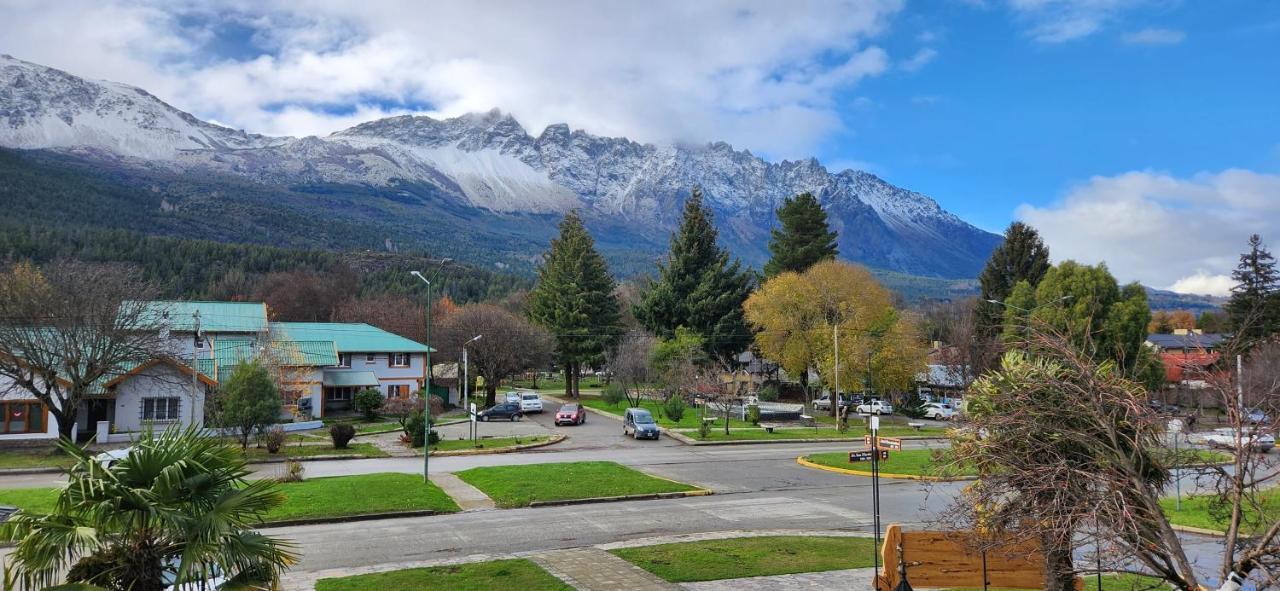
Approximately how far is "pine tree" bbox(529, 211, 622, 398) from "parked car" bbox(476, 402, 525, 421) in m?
15.5

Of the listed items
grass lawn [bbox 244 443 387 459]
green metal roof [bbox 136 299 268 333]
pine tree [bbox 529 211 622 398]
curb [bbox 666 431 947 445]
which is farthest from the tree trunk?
pine tree [bbox 529 211 622 398]

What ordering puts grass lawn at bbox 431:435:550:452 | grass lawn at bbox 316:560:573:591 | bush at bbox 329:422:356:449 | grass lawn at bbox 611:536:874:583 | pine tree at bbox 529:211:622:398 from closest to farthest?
grass lawn at bbox 316:560:573:591 → grass lawn at bbox 611:536:874:583 → bush at bbox 329:422:356:449 → grass lawn at bbox 431:435:550:452 → pine tree at bbox 529:211:622:398

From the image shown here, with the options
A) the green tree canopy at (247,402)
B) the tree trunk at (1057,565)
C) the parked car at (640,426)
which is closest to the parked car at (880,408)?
the parked car at (640,426)

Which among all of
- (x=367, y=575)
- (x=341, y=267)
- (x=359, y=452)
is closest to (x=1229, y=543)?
(x=367, y=575)

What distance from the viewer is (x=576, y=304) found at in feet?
223

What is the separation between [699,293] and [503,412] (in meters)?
21.1

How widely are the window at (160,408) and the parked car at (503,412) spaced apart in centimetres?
1673

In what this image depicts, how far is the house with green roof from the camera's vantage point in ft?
131

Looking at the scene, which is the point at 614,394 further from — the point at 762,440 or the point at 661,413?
the point at 762,440

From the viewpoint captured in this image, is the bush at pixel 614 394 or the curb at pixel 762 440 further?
the bush at pixel 614 394

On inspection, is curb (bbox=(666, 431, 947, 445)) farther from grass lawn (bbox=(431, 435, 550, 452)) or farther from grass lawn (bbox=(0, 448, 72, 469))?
grass lawn (bbox=(0, 448, 72, 469))

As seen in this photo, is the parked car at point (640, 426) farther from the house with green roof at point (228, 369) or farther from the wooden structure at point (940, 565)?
the wooden structure at point (940, 565)

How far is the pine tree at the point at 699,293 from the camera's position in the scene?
213ft

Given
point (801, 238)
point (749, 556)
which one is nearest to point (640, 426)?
point (749, 556)
